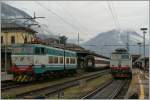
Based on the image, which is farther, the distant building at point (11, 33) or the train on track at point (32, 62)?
the distant building at point (11, 33)

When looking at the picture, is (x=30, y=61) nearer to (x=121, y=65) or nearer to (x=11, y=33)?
(x=121, y=65)

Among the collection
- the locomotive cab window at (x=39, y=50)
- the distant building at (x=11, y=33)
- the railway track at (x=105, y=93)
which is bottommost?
the railway track at (x=105, y=93)

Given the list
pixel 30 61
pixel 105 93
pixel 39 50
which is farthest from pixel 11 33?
pixel 105 93

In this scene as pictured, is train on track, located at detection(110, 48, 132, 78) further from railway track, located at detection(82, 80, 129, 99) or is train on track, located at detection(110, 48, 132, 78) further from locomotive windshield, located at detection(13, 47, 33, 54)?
railway track, located at detection(82, 80, 129, 99)

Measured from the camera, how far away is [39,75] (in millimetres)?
31906

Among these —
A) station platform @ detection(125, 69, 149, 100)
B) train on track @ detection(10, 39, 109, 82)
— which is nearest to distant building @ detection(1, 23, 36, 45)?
train on track @ detection(10, 39, 109, 82)

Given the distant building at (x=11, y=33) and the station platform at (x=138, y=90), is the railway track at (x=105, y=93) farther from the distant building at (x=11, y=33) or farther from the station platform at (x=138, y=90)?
the distant building at (x=11, y=33)

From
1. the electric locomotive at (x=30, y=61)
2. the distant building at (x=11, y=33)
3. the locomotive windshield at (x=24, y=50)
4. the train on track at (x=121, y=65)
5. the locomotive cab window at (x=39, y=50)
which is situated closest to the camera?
the electric locomotive at (x=30, y=61)

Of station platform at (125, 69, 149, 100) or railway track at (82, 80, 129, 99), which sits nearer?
station platform at (125, 69, 149, 100)

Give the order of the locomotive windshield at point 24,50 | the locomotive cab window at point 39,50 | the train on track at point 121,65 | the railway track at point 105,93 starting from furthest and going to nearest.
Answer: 1. the train on track at point 121,65
2. the locomotive cab window at point 39,50
3. the locomotive windshield at point 24,50
4. the railway track at point 105,93

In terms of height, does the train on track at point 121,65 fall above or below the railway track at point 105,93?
above

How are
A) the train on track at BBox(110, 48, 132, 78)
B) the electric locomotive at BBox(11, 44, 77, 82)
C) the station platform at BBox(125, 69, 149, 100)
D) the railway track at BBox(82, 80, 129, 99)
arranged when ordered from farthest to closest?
1. the train on track at BBox(110, 48, 132, 78)
2. the electric locomotive at BBox(11, 44, 77, 82)
3. the railway track at BBox(82, 80, 129, 99)
4. the station platform at BBox(125, 69, 149, 100)

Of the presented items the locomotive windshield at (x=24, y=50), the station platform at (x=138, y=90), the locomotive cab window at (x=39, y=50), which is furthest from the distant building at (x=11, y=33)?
the station platform at (x=138, y=90)

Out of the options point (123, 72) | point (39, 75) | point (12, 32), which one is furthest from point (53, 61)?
point (12, 32)
